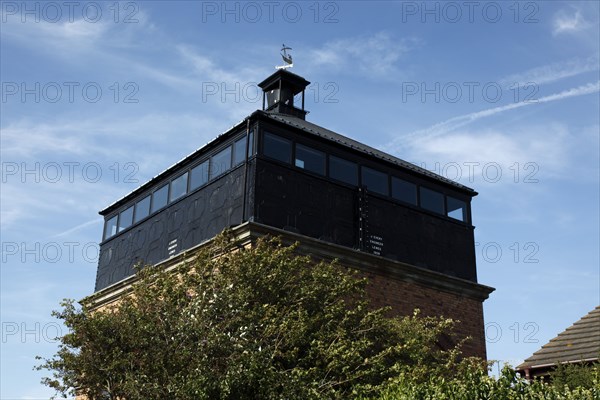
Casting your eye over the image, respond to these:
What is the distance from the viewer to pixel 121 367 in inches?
482

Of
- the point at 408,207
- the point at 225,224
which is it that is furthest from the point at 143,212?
the point at 408,207

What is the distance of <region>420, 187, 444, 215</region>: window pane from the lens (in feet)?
68.6

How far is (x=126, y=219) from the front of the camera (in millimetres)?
22391

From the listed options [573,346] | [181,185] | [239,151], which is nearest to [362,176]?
[239,151]

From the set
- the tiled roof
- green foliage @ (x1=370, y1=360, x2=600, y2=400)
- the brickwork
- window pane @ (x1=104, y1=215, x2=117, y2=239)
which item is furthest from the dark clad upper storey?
green foliage @ (x1=370, y1=360, x2=600, y2=400)

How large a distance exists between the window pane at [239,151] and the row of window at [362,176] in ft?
1.93

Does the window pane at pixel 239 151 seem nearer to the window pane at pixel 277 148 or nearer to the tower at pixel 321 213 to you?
the tower at pixel 321 213

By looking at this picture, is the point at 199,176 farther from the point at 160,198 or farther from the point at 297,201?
the point at 297,201

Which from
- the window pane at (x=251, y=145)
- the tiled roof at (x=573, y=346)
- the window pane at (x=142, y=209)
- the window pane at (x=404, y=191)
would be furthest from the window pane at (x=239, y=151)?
the tiled roof at (x=573, y=346)

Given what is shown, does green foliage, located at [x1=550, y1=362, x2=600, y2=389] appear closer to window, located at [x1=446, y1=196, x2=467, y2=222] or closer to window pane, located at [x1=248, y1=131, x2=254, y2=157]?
window, located at [x1=446, y1=196, x2=467, y2=222]

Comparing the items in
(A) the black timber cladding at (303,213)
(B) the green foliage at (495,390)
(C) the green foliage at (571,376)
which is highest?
(A) the black timber cladding at (303,213)

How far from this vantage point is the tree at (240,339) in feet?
39.5

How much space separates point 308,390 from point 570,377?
6.31m

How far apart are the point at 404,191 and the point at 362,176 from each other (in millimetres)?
1603
